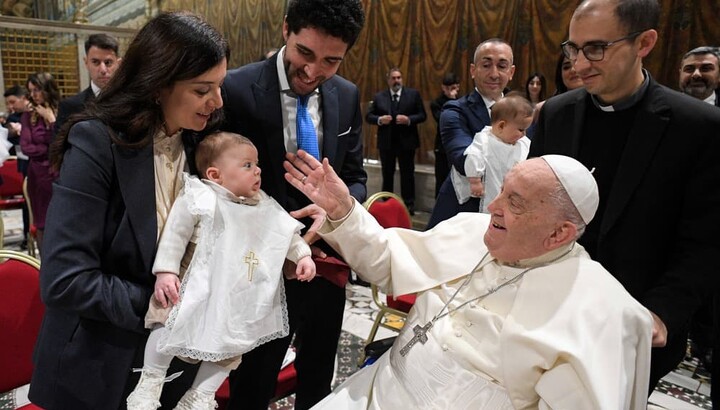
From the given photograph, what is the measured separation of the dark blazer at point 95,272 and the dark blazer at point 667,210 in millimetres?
1727

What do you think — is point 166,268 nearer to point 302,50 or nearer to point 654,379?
point 302,50

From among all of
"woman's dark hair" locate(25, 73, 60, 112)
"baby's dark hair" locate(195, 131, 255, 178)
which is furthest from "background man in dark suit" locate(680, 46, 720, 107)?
"woman's dark hair" locate(25, 73, 60, 112)

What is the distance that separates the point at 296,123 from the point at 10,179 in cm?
605

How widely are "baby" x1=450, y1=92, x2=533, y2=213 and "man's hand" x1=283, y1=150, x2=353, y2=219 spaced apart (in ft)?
6.01

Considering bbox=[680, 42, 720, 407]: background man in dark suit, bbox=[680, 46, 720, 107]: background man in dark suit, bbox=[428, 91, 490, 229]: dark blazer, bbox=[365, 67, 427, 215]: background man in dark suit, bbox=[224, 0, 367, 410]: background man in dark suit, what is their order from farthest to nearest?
bbox=[365, 67, 427, 215]: background man in dark suit
bbox=[680, 46, 720, 107]: background man in dark suit
bbox=[680, 42, 720, 407]: background man in dark suit
bbox=[428, 91, 490, 229]: dark blazer
bbox=[224, 0, 367, 410]: background man in dark suit

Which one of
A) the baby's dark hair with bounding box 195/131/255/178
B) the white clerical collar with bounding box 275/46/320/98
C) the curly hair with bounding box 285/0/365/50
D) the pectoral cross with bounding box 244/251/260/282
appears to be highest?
the curly hair with bounding box 285/0/365/50

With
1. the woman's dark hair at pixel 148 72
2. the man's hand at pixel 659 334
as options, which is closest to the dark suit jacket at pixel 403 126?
the man's hand at pixel 659 334

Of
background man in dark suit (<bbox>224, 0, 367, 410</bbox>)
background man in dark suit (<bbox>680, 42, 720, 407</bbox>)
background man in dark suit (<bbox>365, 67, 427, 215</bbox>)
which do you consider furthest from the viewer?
background man in dark suit (<bbox>365, 67, 427, 215</bbox>)

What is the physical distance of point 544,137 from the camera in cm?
235

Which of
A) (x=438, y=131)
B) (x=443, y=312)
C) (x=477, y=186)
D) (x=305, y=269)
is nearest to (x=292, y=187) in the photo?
(x=305, y=269)

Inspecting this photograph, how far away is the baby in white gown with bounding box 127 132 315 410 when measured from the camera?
163cm

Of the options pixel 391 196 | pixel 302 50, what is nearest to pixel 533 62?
pixel 391 196

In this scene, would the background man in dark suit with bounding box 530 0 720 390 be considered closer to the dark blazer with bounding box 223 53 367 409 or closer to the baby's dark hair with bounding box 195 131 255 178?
the dark blazer with bounding box 223 53 367 409

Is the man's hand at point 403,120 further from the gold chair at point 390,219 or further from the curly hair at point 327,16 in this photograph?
the curly hair at point 327,16
